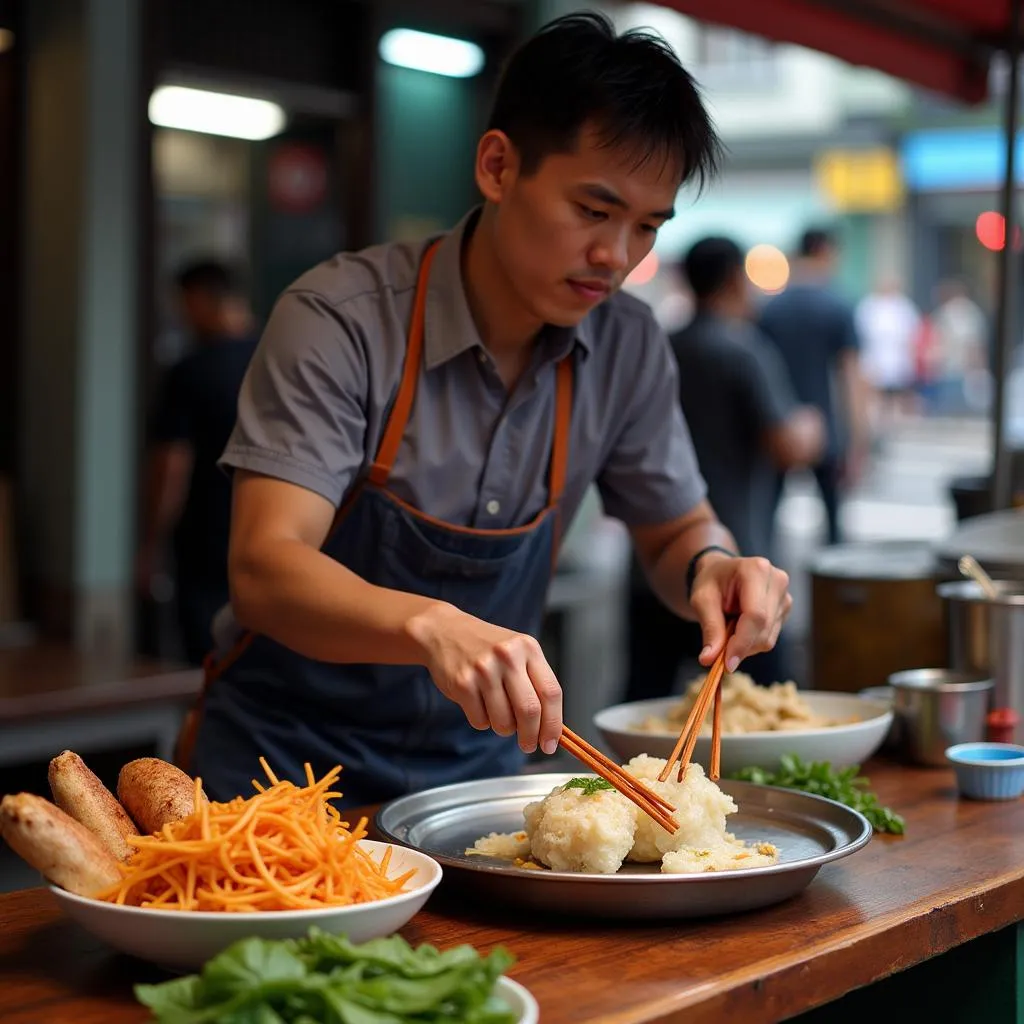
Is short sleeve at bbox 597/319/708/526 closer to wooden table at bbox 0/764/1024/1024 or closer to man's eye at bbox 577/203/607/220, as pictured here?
man's eye at bbox 577/203/607/220

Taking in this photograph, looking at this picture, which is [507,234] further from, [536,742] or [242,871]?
[242,871]

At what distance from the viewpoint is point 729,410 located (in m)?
4.89

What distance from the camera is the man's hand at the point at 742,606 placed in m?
1.95

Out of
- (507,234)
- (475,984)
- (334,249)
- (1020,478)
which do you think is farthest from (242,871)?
(334,249)

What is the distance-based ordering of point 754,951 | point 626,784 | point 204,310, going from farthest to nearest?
point 204,310 < point 626,784 < point 754,951

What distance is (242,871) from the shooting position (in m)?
1.34

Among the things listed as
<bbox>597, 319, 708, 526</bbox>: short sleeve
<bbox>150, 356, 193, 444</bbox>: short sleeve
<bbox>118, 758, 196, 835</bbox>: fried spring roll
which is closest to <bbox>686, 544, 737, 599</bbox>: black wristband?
<bbox>597, 319, 708, 526</bbox>: short sleeve

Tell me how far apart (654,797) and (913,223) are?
18071 mm

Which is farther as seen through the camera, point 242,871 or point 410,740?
point 410,740

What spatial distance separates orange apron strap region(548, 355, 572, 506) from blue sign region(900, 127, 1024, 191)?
1599 centimetres

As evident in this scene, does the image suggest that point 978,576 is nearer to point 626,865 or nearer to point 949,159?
point 626,865

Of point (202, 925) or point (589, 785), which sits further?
point (589, 785)

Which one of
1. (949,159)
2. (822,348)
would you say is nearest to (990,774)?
(822,348)

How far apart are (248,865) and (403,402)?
93 centimetres
